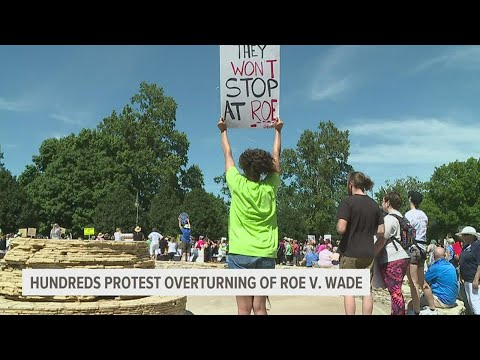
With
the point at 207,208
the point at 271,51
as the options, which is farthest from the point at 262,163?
the point at 207,208

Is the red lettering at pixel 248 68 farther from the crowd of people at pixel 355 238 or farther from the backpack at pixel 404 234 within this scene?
the backpack at pixel 404 234

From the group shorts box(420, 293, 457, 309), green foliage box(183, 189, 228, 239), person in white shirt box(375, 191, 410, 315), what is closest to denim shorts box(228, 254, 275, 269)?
person in white shirt box(375, 191, 410, 315)

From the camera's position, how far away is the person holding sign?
3.94m

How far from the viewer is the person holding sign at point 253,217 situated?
3.94m

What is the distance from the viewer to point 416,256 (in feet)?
21.7

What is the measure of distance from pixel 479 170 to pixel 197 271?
7360 cm

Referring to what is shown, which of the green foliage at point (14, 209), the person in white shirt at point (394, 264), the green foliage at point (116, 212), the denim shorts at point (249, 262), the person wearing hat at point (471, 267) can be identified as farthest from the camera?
the green foliage at point (116, 212)

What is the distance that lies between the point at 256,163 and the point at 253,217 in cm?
44

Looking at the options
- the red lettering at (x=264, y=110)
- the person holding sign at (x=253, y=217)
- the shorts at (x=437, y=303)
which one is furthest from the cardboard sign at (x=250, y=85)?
the shorts at (x=437, y=303)

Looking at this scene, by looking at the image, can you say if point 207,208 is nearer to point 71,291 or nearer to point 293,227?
point 293,227

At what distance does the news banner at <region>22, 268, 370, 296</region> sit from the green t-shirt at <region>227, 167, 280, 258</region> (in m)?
0.21

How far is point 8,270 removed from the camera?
7910 millimetres

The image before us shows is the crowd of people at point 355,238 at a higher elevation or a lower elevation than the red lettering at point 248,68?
lower

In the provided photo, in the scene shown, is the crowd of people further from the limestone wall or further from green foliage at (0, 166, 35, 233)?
green foliage at (0, 166, 35, 233)
